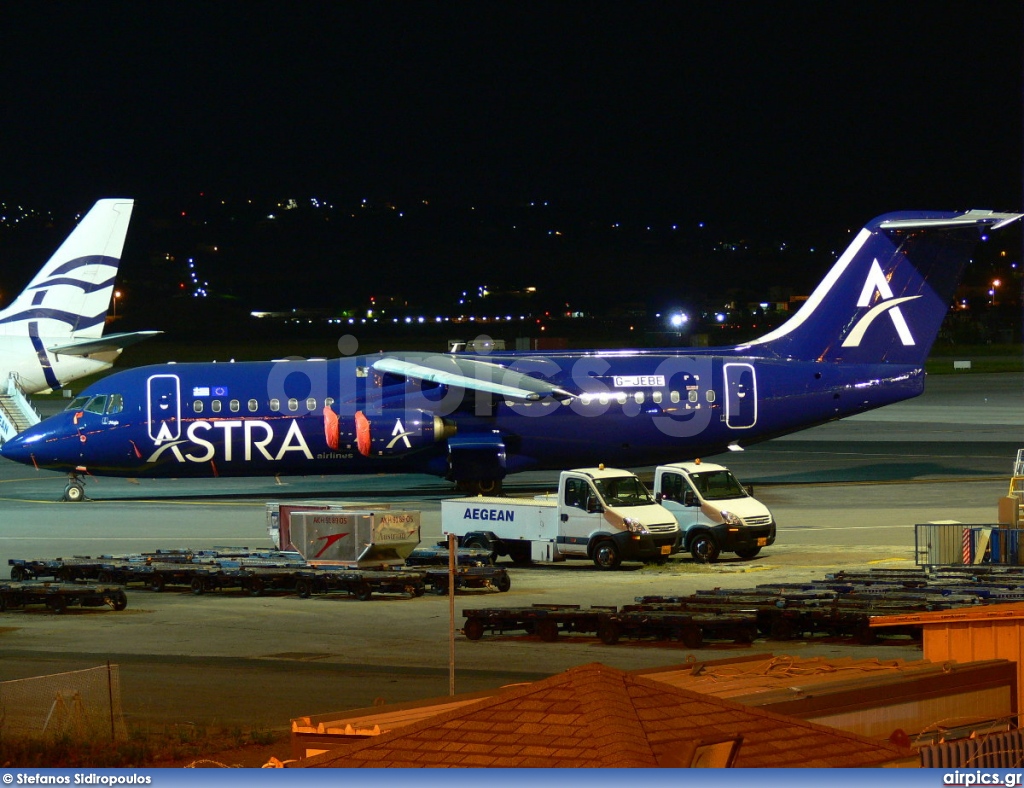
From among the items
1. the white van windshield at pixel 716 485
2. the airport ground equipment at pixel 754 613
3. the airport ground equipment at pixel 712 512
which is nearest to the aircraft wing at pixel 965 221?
the white van windshield at pixel 716 485

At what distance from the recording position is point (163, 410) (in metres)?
40.5

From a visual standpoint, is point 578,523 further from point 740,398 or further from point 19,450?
point 19,450

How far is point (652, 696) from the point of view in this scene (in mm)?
8367

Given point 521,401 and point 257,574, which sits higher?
point 521,401

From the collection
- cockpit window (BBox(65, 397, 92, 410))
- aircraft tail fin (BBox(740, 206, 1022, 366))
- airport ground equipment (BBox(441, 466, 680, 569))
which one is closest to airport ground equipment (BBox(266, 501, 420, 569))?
airport ground equipment (BBox(441, 466, 680, 569))

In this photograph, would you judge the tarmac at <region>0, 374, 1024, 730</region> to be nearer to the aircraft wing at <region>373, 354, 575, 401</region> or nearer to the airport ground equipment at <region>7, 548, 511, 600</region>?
the airport ground equipment at <region>7, 548, 511, 600</region>

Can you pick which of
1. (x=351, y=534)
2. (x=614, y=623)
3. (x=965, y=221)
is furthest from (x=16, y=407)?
(x=614, y=623)

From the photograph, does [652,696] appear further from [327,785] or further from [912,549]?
[912,549]

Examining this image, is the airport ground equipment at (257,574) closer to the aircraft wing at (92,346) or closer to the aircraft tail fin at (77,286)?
the aircraft wing at (92,346)

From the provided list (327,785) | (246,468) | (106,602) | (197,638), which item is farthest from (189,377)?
(327,785)

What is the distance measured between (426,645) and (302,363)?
69.5ft

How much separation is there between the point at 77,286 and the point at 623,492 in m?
27.2

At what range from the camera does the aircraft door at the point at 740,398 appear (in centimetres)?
4097

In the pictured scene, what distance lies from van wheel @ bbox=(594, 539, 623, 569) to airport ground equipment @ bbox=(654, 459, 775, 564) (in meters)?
2.18
